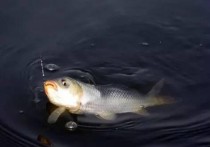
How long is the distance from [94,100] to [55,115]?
500 millimetres

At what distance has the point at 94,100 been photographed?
5.23 meters

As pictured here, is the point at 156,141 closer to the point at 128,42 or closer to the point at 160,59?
the point at 160,59

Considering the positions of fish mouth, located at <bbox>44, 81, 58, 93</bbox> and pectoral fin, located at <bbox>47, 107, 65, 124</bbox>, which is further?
pectoral fin, located at <bbox>47, 107, 65, 124</bbox>

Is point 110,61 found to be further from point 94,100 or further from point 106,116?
point 106,116

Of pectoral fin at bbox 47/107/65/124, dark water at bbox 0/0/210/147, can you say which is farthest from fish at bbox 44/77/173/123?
dark water at bbox 0/0/210/147

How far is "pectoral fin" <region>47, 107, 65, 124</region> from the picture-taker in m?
5.09

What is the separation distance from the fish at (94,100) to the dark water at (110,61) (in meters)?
0.10

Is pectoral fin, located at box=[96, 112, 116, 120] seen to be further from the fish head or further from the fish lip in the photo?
the fish lip

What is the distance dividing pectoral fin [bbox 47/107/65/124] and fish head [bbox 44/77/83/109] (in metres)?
0.08

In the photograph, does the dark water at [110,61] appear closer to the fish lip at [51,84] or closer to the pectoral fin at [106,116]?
the pectoral fin at [106,116]

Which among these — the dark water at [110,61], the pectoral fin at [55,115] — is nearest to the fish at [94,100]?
the pectoral fin at [55,115]

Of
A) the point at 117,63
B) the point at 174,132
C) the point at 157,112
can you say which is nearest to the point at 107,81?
the point at 117,63

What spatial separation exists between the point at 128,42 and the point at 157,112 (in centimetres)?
163

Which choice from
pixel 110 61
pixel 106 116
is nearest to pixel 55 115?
pixel 106 116
